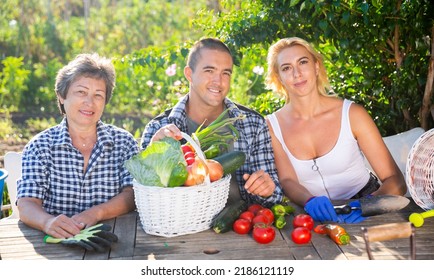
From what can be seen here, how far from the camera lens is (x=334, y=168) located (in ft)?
10.3

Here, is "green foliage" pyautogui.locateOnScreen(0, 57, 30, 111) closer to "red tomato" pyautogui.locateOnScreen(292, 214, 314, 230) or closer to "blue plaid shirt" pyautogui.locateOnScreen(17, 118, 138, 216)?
"blue plaid shirt" pyautogui.locateOnScreen(17, 118, 138, 216)

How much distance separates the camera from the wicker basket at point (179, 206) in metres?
2.21

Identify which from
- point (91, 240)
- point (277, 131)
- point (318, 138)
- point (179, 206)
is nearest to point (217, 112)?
point (277, 131)

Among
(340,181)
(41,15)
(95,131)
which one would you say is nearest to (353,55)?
(340,181)

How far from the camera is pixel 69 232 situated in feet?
7.55

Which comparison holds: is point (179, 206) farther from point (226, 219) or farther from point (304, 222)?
point (304, 222)

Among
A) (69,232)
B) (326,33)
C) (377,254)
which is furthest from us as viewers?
(326,33)

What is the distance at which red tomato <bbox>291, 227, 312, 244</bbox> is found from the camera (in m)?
2.23

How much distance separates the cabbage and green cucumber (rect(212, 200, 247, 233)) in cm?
24

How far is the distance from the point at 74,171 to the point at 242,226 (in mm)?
851

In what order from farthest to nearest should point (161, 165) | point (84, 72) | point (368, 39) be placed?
point (368, 39)
point (84, 72)
point (161, 165)

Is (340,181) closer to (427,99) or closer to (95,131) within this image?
(427,99)

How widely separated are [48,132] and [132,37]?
5118 millimetres

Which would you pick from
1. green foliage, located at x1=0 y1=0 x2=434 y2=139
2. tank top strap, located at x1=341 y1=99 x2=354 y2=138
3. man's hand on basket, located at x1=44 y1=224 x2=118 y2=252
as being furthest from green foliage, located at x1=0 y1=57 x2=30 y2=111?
man's hand on basket, located at x1=44 y1=224 x2=118 y2=252
